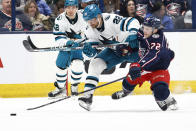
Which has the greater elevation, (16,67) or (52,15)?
(52,15)

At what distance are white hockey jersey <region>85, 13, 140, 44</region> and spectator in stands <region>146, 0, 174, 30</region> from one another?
1.63 metres

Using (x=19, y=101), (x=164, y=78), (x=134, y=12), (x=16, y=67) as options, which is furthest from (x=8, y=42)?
(x=164, y=78)

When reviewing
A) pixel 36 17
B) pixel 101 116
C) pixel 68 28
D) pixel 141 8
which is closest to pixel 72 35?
pixel 68 28

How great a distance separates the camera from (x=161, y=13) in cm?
765

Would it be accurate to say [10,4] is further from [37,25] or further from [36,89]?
[36,89]

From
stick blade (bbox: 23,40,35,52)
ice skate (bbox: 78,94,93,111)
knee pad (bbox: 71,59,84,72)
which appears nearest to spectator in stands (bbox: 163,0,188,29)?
knee pad (bbox: 71,59,84,72)

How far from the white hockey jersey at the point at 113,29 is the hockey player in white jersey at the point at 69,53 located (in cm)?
127

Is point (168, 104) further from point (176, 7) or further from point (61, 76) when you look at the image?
point (176, 7)

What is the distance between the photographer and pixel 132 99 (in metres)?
7.07

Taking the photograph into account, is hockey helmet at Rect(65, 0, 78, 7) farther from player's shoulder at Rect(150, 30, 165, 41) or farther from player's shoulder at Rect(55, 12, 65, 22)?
player's shoulder at Rect(150, 30, 165, 41)

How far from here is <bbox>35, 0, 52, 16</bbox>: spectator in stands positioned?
7.43 m

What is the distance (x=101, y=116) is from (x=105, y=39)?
1095 mm

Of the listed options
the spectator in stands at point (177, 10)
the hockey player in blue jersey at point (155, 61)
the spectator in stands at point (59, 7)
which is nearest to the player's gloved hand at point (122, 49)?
the hockey player in blue jersey at point (155, 61)

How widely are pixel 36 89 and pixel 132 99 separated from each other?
130 cm
